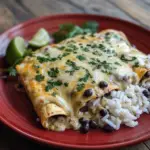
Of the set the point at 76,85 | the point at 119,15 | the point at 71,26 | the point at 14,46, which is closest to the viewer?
the point at 76,85

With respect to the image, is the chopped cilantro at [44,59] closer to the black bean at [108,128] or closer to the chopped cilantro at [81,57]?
the chopped cilantro at [81,57]

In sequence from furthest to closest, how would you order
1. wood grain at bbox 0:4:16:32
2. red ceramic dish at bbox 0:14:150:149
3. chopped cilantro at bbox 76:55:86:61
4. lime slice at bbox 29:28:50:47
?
1. wood grain at bbox 0:4:16:32
2. lime slice at bbox 29:28:50:47
3. chopped cilantro at bbox 76:55:86:61
4. red ceramic dish at bbox 0:14:150:149

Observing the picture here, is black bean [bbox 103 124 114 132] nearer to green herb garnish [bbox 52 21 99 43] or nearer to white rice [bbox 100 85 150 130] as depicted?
white rice [bbox 100 85 150 130]

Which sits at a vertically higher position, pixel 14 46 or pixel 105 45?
pixel 105 45

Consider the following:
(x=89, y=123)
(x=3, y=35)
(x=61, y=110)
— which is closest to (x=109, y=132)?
(x=89, y=123)

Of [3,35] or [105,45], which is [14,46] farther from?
[105,45]

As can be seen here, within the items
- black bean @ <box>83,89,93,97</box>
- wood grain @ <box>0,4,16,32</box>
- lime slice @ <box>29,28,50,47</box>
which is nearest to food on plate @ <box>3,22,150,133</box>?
black bean @ <box>83,89,93,97</box>
